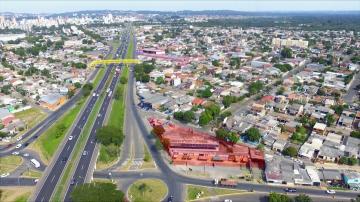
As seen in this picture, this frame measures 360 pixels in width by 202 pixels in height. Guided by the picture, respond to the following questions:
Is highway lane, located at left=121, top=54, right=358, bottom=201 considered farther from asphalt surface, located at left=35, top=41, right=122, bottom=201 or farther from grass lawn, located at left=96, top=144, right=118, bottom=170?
asphalt surface, located at left=35, top=41, right=122, bottom=201

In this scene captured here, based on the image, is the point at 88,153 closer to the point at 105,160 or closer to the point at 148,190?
the point at 105,160

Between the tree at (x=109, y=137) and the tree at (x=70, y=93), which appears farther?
the tree at (x=70, y=93)

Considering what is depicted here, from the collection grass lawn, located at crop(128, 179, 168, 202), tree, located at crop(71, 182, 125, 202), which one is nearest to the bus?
tree, located at crop(71, 182, 125, 202)

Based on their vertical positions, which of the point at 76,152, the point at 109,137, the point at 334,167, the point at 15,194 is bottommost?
the point at 15,194

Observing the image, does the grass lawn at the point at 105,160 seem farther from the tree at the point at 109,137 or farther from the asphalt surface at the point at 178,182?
the asphalt surface at the point at 178,182

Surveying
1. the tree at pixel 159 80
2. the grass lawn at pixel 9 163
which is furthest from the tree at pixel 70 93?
the grass lawn at pixel 9 163

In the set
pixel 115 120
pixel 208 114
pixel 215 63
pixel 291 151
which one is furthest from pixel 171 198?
pixel 215 63

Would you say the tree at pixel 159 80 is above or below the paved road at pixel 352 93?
above

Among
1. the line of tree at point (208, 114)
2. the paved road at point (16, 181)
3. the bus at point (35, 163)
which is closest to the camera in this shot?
the paved road at point (16, 181)
